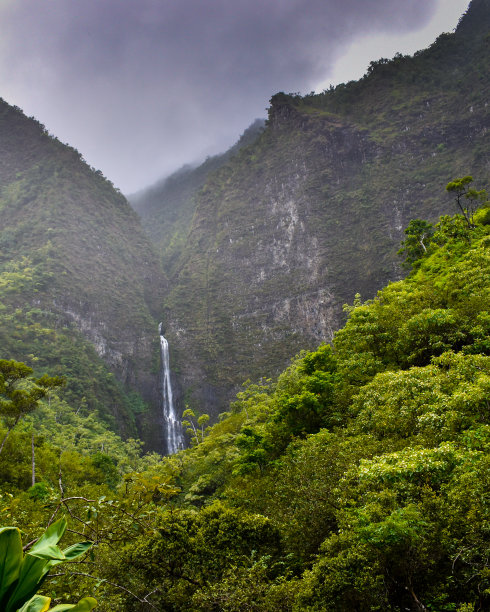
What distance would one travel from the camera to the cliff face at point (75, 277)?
47.5 metres

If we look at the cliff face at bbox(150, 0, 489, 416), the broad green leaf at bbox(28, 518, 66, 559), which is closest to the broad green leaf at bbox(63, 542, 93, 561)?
the broad green leaf at bbox(28, 518, 66, 559)

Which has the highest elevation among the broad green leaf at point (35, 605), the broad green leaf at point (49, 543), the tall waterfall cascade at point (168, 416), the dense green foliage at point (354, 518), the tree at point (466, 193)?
→ the tree at point (466, 193)

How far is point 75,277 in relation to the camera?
6353 centimetres

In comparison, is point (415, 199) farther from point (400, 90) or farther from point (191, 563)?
point (191, 563)

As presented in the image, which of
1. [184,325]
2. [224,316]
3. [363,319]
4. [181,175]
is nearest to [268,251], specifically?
[224,316]

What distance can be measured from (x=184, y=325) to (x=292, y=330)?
2125 cm

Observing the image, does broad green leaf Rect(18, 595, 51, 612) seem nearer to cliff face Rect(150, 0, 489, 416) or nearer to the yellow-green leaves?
the yellow-green leaves

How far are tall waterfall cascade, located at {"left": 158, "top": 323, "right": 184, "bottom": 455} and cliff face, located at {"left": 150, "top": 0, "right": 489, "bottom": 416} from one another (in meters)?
1.89

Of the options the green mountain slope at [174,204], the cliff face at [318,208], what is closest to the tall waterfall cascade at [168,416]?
the cliff face at [318,208]

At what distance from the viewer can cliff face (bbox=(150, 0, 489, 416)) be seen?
56094mm

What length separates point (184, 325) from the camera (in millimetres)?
66688

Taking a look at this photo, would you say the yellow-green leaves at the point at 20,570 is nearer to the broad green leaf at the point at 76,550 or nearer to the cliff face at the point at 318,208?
the broad green leaf at the point at 76,550

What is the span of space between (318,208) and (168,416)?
45.2 m

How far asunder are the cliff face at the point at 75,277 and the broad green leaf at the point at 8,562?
4609 cm
